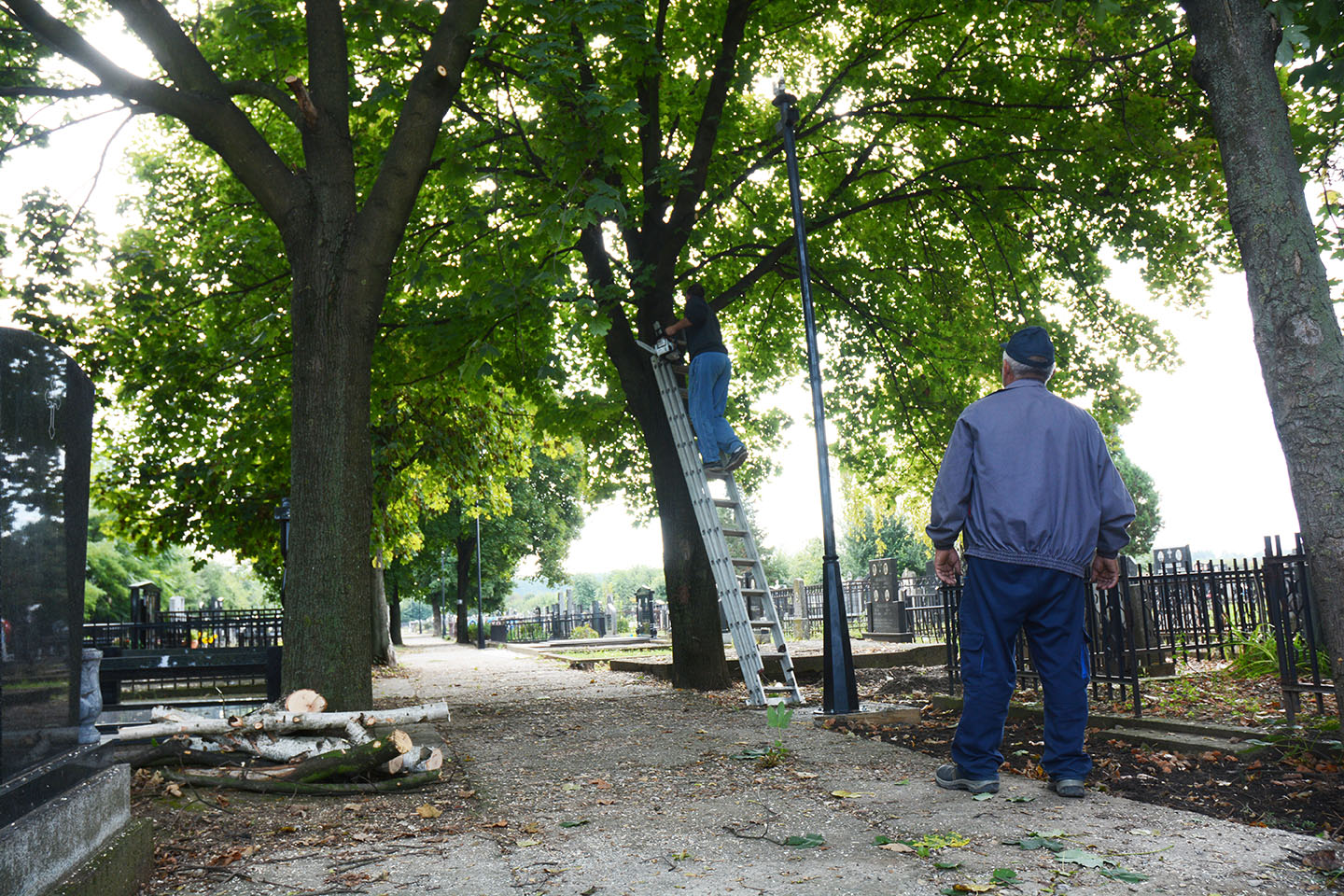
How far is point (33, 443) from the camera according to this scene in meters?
3.14

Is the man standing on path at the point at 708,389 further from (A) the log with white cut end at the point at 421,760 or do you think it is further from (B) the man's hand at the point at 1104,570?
(B) the man's hand at the point at 1104,570

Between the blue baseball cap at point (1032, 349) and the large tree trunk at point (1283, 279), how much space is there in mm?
970

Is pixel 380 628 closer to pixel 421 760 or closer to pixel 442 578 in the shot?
pixel 421 760

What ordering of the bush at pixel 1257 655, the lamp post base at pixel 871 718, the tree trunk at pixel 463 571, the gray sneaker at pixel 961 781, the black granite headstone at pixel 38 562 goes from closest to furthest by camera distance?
the black granite headstone at pixel 38 562
the gray sneaker at pixel 961 781
the lamp post base at pixel 871 718
the bush at pixel 1257 655
the tree trunk at pixel 463 571

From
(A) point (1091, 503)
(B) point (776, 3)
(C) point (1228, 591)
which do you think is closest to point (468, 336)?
(B) point (776, 3)

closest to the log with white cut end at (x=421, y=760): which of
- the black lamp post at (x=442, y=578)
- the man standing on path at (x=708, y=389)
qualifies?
the man standing on path at (x=708, y=389)

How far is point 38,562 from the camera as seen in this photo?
3125 millimetres

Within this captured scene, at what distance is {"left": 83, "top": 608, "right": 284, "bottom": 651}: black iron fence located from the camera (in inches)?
588

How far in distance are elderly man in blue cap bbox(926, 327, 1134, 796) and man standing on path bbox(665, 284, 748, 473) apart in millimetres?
4397

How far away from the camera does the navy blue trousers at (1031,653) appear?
4281 millimetres

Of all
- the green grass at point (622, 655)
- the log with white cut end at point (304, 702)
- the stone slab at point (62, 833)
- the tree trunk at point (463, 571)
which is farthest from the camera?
the tree trunk at point (463, 571)

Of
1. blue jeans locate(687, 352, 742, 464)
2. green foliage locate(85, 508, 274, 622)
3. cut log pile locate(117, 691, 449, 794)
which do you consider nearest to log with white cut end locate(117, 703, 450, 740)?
cut log pile locate(117, 691, 449, 794)

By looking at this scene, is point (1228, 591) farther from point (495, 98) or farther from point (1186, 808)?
point (495, 98)

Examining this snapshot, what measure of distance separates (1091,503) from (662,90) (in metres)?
8.23
